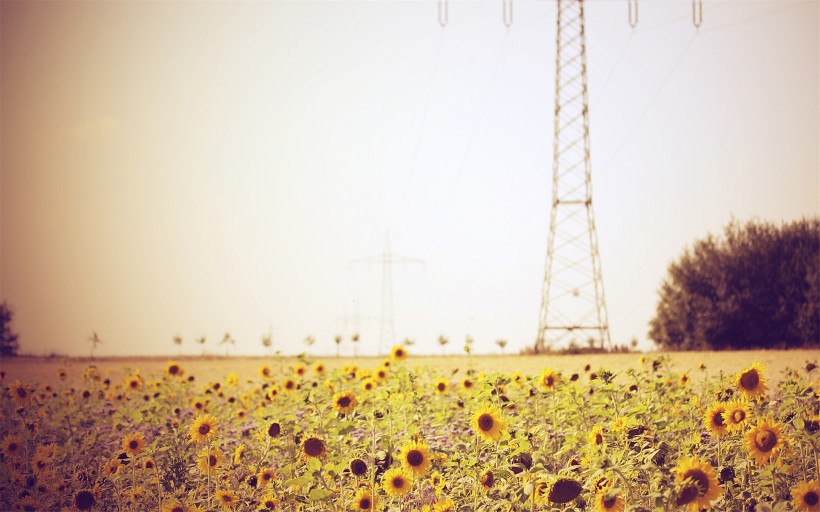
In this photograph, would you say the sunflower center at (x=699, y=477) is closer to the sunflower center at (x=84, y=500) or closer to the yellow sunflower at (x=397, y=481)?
the yellow sunflower at (x=397, y=481)

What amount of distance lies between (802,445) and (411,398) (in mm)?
3271

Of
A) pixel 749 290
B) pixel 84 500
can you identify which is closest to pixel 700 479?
pixel 84 500

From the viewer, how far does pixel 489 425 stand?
4.45m

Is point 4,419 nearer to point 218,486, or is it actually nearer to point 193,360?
point 218,486

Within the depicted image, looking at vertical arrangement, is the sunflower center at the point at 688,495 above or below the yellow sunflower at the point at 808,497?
above

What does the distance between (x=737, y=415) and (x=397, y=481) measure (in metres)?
2.43

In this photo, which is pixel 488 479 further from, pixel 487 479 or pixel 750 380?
pixel 750 380

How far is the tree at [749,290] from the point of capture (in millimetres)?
26875

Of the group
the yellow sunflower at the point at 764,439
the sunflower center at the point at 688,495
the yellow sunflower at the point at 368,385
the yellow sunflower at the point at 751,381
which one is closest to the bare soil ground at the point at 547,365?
the yellow sunflower at the point at 368,385

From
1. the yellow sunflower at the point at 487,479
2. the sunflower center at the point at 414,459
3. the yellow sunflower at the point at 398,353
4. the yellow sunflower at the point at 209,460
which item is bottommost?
the yellow sunflower at the point at 209,460

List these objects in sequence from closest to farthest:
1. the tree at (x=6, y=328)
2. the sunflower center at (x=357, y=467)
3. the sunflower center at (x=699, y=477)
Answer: the sunflower center at (x=699, y=477) < the sunflower center at (x=357, y=467) < the tree at (x=6, y=328)

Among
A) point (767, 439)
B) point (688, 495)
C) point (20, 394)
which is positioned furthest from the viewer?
point (20, 394)

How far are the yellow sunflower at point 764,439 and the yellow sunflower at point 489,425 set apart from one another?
4.96 feet

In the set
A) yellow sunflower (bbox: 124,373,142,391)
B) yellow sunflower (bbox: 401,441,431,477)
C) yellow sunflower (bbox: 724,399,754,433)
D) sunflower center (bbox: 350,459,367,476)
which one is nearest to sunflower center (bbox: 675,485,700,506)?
yellow sunflower (bbox: 401,441,431,477)
